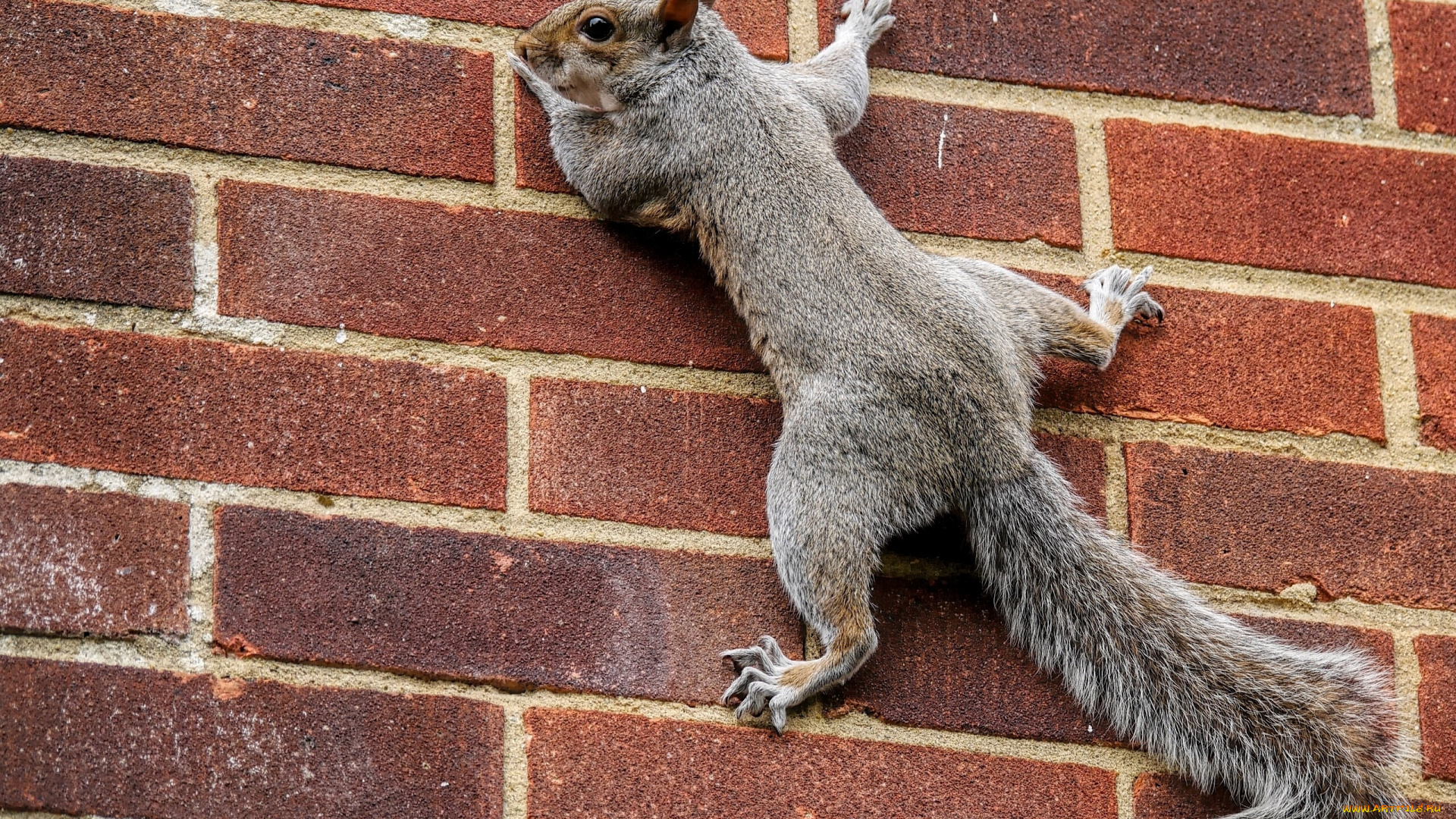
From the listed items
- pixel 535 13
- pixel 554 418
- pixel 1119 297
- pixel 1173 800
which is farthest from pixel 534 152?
pixel 1173 800

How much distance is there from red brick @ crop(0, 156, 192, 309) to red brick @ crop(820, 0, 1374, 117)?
0.75 meters

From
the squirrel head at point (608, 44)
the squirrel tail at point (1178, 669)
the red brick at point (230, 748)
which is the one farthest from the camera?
the squirrel head at point (608, 44)

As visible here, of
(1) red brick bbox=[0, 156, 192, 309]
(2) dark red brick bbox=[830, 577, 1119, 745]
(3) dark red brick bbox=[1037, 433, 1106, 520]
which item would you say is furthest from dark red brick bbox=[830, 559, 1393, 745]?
(1) red brick bbox=[0, 156, 192, 309]

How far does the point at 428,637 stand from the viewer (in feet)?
3.95

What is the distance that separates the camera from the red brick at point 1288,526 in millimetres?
1319

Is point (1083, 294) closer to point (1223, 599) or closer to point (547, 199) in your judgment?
point (1223, 599)

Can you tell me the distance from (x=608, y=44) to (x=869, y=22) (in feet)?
1.05

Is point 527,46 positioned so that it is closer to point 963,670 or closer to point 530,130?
point 530,130

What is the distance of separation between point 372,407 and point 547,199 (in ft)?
0.96

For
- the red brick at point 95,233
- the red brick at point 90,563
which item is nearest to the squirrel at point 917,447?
the red brick at point 95,233

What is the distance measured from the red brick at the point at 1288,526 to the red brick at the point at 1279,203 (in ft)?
0.79

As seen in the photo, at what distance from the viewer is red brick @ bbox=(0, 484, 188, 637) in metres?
1.16

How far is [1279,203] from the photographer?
4.71 feet

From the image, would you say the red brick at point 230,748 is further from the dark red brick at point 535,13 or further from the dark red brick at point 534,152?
the dark red brick at point 535,13
